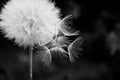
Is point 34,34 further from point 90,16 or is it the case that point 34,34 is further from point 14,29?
point 90,16

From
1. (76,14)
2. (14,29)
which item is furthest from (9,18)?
(76,14)

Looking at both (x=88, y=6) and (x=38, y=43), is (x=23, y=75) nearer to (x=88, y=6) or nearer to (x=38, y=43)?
(x=88, y=6)

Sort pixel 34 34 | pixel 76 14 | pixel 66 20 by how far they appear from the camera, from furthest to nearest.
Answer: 1. pixel 76 14
2. pixel 66 20
3. pixel 34 34

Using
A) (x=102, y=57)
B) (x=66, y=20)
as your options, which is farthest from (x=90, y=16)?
(x=66, y=20)

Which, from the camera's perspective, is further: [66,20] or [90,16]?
[90,16]

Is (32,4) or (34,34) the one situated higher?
(32,4)

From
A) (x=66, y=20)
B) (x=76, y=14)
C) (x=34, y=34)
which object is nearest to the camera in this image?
(x=34, y=34)

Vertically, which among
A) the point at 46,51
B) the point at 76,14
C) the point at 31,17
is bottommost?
the point at 46,51
